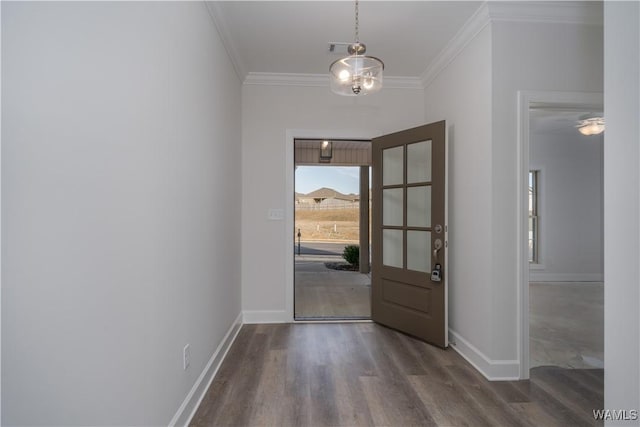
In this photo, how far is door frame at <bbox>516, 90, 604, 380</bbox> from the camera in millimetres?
2260

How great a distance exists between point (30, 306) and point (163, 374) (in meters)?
0.74

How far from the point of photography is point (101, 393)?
111cm

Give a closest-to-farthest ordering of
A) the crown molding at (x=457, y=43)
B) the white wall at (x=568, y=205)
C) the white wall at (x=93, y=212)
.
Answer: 1. the white wall at (x=93, y=212)
2. the crown molding at (x=457, y=43)
3. the white wall at (x=568, y=205)

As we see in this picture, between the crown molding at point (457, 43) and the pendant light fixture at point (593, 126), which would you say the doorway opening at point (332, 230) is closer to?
the crown molding at point (457, 43)

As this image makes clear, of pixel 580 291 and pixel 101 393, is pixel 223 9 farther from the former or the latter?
pixel 580 291

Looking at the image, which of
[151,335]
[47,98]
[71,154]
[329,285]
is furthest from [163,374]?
[329,285]

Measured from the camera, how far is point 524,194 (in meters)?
2.27

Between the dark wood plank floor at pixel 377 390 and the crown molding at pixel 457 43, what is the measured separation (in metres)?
2.62

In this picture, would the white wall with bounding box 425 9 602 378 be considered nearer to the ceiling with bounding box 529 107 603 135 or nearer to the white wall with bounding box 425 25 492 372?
the white wall with bounding box 425 25 492 372

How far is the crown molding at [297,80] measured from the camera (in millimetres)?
3352

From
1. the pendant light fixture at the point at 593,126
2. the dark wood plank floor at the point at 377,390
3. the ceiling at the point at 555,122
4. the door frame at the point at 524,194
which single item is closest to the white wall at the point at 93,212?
the dark wood plank floor at the point at 377,390

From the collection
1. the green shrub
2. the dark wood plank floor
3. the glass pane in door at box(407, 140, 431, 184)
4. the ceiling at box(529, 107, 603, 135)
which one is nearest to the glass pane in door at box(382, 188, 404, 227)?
the glass pane in door at box(407, 140, 431, 184)
